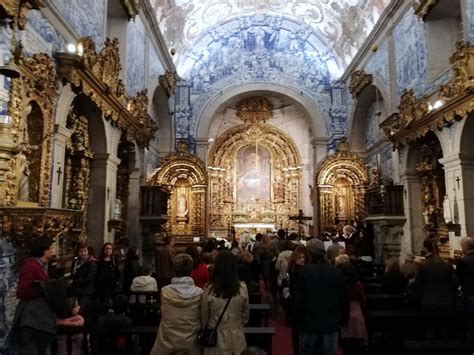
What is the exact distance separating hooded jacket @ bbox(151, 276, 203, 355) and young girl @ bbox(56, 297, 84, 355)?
123 cm

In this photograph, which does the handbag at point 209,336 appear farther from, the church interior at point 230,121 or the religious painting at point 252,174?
the religious painting at point 252,174

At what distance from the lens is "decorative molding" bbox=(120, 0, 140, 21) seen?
1012 cm

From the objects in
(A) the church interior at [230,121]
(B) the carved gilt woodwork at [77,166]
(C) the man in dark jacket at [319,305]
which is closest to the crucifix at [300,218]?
(A) the church interior at [230,121]

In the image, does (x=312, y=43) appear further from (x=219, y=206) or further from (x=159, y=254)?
(x=159, y=254)

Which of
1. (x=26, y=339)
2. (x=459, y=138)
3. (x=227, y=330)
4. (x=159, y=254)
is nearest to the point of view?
(x=227, y=330)

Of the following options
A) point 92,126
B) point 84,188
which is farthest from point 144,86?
point 84,188

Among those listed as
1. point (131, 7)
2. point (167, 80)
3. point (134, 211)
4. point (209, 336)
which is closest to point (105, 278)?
point (209, 336)

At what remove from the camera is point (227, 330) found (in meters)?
3.12

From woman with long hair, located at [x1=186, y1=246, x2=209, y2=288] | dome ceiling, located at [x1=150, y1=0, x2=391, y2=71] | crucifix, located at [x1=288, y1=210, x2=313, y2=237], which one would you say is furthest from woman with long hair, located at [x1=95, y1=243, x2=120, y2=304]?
crucifix, located at [x1=288, y1=210, x2=313, y2=237]

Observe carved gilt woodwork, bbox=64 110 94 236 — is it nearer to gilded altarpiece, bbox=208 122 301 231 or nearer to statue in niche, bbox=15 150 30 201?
statue in niche, bbox=15 150 30 201

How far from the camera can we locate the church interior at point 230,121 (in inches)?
223

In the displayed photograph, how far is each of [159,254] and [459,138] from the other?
6.38 m

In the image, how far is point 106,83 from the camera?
813cm

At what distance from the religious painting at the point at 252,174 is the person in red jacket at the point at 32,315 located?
53.1 feet
